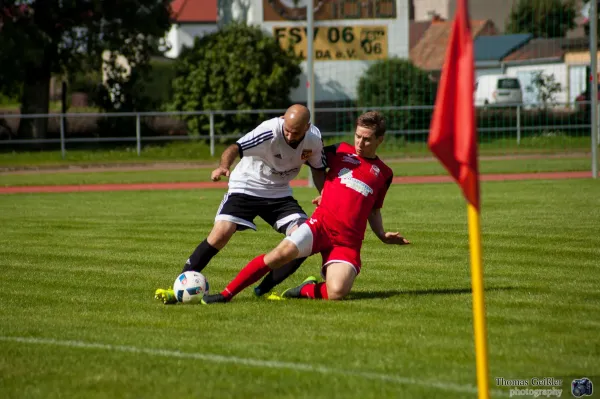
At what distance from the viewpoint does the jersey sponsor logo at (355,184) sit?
8.66 m

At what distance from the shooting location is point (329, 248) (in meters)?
8.62

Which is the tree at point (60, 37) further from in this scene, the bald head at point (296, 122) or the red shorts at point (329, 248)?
the red shorts at point (329, 248)

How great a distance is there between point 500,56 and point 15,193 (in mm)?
34839

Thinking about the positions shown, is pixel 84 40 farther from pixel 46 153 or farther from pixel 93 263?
pixel 93 263

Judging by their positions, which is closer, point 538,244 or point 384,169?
point 384,169

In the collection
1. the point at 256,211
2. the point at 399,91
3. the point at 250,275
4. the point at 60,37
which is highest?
the point at 60,37

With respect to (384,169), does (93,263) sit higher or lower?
lower

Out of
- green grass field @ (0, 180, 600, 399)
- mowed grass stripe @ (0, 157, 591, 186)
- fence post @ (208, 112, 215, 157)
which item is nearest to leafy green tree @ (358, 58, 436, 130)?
mowed grass stripe @ (0, 157, 591, 186)

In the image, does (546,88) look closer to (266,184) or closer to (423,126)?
(423,126)

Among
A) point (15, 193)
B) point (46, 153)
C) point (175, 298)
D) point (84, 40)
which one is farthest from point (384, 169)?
point (84, 40)

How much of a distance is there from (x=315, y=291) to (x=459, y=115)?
12.7ft

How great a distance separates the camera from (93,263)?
11.0 meters

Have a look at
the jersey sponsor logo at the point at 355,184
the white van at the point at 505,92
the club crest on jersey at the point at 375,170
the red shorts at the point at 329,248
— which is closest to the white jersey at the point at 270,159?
the jersey sponsor logo at the point at 355,184

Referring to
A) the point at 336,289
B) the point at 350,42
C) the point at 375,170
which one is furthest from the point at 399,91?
the point at 336,289
